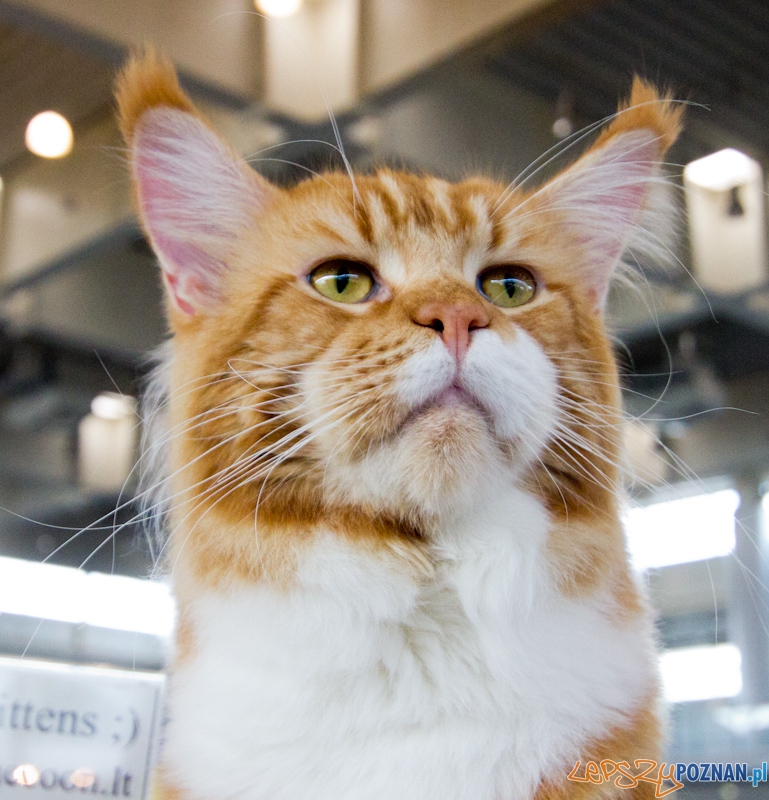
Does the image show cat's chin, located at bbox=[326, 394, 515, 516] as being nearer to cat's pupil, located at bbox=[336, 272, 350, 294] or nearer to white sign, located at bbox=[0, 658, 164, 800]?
cat's pupil, located at bbox=[336, 272, 350, 294]

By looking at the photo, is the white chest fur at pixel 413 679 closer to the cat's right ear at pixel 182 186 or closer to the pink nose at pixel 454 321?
the pink nose at pixel 454 321

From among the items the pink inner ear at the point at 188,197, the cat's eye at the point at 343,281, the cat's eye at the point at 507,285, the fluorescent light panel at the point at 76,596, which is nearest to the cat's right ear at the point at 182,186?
the pink inner ear at the point at 188,197

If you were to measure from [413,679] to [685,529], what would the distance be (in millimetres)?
458

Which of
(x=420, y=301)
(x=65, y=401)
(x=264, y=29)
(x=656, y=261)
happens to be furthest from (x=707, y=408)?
(x=65, y=401)

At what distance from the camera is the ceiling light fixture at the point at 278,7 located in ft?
4.30

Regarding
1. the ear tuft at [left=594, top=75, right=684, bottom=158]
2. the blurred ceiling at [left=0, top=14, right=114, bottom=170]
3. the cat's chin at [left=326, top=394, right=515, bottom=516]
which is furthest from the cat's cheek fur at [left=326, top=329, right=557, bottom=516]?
the blurred ceiling at [left=0, top=14, right=114, bottom=170]

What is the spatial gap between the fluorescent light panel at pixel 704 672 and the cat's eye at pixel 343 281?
21.6 inches

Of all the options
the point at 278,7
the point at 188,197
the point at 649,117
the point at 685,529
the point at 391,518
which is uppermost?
the point at 278,7

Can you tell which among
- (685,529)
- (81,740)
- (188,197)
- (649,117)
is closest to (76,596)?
(81,740)

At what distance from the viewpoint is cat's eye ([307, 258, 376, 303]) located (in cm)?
94

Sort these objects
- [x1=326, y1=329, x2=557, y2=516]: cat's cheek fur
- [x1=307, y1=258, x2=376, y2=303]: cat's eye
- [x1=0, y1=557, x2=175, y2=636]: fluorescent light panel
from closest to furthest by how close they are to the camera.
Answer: [x1=326, y1=329, x2=557, y2=516]: cat's cheek fur < [x1=307, y1=258, x2=376, y2=303]: cat's eye < [x1=0, y1=557, x2=175, y2=636]: fluorescent light panel

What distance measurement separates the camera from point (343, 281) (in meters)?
0.96

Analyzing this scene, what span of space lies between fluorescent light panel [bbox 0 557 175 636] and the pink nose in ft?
1.84

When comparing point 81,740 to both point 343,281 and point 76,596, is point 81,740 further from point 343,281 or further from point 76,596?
point 343,281
